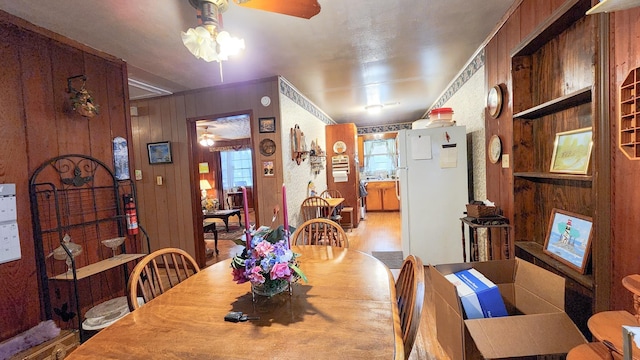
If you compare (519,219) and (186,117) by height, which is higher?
(186,117)

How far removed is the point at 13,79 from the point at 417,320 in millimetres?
2576

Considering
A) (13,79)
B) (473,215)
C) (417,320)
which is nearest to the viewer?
(417,320)

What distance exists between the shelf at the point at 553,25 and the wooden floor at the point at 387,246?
2.04 metres

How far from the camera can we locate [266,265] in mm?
914

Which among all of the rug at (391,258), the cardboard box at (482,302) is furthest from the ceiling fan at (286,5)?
the rug at (391,258)

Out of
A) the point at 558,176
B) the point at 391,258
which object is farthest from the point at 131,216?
the point at 558,176

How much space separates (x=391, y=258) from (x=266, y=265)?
2.83 m

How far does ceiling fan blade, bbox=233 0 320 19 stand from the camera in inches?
47.1

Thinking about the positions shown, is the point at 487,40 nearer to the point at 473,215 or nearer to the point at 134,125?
the point at 473,215

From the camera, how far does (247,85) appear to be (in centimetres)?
312

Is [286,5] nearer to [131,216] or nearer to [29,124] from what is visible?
[29,124]

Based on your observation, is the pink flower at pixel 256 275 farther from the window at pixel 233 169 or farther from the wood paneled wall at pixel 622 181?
the window at pixel 233 169

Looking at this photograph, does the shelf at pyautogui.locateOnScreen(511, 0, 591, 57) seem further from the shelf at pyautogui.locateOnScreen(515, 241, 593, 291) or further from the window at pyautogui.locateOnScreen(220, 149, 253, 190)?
the window at pyautogui.locateOnScreen(220, 149, 253, 190)

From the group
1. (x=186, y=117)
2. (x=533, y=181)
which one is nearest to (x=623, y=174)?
(x=533, y=181)
